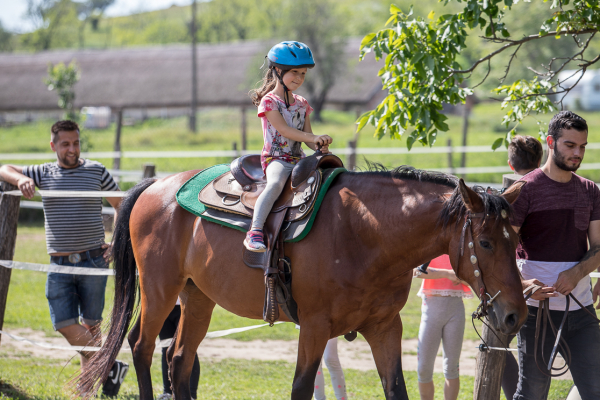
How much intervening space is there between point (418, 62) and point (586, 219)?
4.74 feet

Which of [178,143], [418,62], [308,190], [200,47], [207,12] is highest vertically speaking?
[207,12]

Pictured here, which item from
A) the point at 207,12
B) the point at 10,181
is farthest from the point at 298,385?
the point at 207,12

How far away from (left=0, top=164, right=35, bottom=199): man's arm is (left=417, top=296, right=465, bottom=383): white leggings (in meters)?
3.01

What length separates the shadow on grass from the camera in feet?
14.5

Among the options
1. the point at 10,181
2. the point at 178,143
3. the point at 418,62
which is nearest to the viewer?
the point at 418,62

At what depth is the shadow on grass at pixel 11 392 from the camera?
4422 millimetres

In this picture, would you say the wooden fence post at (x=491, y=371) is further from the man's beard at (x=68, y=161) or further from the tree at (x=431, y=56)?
the man's beard at (x=68, y=161)

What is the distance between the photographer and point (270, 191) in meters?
3.23

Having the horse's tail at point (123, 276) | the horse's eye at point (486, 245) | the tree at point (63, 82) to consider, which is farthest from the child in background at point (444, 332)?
the tree at point (63, 82)

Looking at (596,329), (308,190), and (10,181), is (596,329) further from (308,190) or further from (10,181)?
(10,181)

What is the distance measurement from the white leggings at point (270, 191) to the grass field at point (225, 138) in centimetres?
770

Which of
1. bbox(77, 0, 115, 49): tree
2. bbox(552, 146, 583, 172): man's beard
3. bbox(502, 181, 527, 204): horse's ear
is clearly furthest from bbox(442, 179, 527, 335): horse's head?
bbox(77, 0, 115, 49): tree

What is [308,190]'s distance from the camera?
3.17m

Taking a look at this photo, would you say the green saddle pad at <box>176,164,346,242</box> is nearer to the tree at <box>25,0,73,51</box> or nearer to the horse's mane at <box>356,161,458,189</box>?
the horse's mane at <box>356,161,458,189</box>
